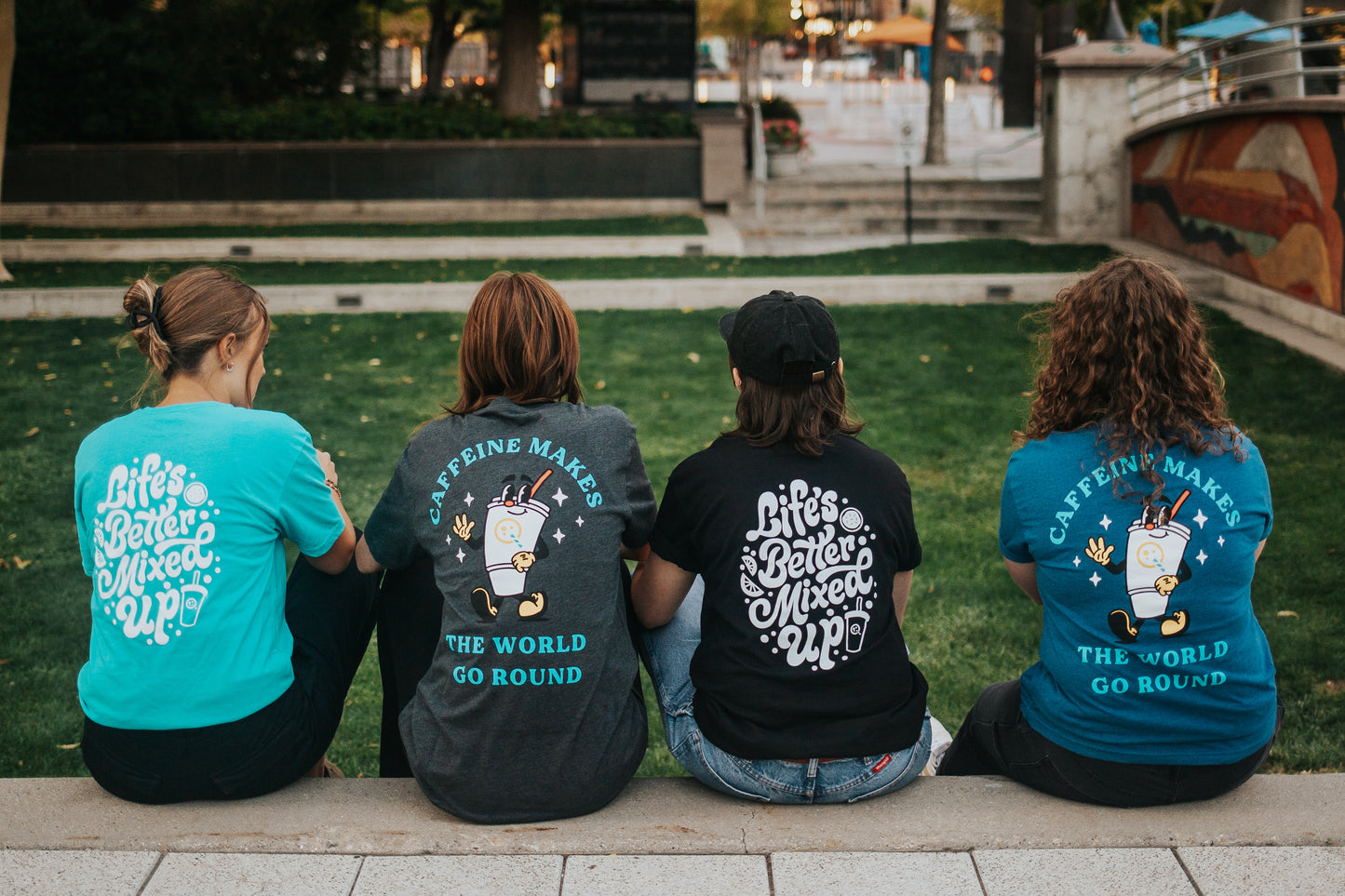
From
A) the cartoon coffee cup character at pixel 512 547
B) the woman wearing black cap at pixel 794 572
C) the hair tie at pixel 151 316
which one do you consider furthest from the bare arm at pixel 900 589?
the hair tie at pixel 151 316

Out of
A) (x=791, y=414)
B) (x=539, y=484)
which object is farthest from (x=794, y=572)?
(x=539, y=484)

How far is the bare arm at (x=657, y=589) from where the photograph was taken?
2.85 metres

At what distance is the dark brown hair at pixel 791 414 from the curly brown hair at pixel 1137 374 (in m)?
0.52

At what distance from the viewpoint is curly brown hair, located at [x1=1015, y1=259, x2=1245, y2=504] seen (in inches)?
106

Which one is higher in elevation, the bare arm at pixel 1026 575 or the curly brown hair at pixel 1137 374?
the curly brown hair at pixel 1137 374

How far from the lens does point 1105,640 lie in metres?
2.71

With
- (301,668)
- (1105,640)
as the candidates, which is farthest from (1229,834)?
(301,668)

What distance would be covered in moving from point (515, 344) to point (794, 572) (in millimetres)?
814

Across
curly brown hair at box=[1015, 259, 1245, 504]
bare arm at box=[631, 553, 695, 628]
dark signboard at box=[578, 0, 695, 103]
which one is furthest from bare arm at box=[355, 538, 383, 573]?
dark signboard at box=[578, 0, 695, 103]

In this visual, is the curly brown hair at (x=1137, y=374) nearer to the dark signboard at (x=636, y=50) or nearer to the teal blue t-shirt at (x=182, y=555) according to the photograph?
the teal blue t-shirt at (x=182, y=555)

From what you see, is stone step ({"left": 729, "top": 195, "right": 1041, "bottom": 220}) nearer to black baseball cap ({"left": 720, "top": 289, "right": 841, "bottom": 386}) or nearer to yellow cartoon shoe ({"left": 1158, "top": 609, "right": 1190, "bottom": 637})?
black baseball cap ({"left": 720, "top": 289, "right": 841, "bottom": 386})

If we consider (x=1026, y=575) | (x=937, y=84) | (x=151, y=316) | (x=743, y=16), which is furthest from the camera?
(x=743, y=16)

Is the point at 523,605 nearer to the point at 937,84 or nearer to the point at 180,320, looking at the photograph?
the point at 180,320

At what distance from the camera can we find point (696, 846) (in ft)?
9.04
